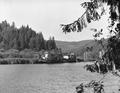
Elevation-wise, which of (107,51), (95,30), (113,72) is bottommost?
(113,72)

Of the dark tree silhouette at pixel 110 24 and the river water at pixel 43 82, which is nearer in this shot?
the dark tree silhouette at pixel 110 24

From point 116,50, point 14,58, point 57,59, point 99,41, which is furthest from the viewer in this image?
point 57,59

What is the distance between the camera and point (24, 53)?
19662 centimetres

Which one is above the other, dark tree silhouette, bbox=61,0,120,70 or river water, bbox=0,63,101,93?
dark tree silhouette, bbox=61,0,120,70

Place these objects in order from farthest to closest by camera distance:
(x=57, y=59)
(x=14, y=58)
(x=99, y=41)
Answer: (x=57, y=59)
(x=14, y=58)
(x=99, y=41)

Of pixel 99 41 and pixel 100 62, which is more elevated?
pixel 99 41

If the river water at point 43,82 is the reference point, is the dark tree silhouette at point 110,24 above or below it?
above

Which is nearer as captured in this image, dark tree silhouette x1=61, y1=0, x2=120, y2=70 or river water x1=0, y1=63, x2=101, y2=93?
dark tree silhouette x1=61, y1=0, x2=120, y2=70

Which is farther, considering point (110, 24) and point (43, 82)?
point (43, 82)

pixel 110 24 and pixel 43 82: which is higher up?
pixel 110 24

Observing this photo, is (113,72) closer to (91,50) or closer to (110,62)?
(110,62)

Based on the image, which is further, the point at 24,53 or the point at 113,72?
the point at 24,53

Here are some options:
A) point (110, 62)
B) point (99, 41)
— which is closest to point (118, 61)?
point (110, 62)

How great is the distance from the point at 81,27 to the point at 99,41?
492 mm
